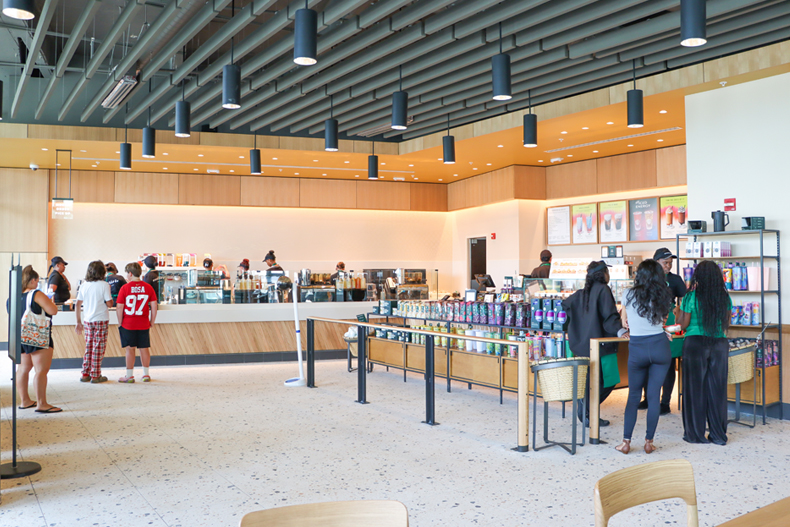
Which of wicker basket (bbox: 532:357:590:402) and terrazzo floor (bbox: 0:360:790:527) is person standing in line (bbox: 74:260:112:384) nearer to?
terrazzo floor (bbox: 0:360:790:527)

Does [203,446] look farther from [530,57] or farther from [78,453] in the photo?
[530,57]

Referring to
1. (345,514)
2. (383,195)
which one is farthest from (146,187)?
(345,514)

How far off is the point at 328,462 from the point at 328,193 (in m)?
9.44

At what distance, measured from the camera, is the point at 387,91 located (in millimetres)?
7840

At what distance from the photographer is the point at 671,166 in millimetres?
9773

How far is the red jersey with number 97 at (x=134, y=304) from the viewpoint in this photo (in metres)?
8.05

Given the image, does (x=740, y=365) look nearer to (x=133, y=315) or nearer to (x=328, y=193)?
(x=133, y=315)

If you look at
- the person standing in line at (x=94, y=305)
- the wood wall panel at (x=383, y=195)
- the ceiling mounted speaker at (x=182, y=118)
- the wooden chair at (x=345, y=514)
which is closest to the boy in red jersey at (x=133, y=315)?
the person standing in line at (x=94, y=305)

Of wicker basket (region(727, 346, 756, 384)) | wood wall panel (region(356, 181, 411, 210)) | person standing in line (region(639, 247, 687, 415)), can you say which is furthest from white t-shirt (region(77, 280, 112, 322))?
wicker basket (region(727, 346, 756, 384))

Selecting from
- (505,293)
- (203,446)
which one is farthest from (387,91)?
(203,446)

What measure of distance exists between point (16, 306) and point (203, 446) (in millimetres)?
1753

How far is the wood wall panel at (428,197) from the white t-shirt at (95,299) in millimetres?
7662

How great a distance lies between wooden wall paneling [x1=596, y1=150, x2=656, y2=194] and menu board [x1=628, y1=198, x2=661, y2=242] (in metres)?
0.39

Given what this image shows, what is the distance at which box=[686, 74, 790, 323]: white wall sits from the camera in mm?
6246
